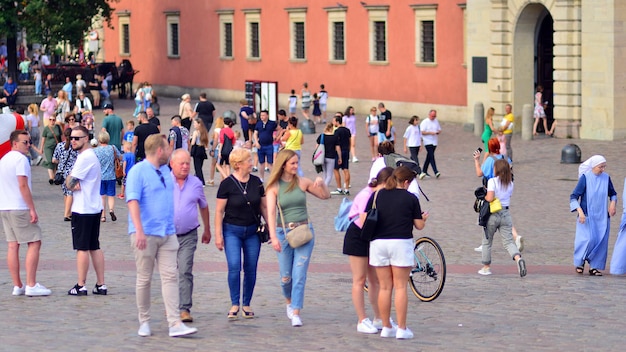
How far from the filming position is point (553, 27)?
120 ft

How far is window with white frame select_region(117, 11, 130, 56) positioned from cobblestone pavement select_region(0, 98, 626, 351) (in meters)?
42.7

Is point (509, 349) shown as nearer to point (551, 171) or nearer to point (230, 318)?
point (230, 318)

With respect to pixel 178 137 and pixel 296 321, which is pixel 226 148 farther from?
pixel 296 321

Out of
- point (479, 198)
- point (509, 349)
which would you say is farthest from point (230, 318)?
Answer: point (479, 198)

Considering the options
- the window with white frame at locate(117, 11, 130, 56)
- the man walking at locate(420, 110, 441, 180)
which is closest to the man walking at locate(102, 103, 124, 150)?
the man walking at locate(420, 110, 441, 180)

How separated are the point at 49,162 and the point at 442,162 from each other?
9.79 m

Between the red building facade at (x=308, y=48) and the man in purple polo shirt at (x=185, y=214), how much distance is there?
30.2 metres

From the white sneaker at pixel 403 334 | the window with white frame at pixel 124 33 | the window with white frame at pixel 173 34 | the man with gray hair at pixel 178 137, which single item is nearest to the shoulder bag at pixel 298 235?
the white sneaker at pixel 403 334

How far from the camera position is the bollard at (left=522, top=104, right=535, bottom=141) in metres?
35.9

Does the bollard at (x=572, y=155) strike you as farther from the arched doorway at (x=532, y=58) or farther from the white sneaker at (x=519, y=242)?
the white sneaker at (x=519, y=242)

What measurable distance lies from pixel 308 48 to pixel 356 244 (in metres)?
38.7

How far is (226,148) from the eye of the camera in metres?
25.8

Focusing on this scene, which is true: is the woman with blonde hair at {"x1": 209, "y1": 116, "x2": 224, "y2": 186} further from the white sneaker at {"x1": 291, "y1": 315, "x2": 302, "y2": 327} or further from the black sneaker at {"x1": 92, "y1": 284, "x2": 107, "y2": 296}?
the white sneaker at {"x1": 291, "y1": 315, "x2": 302, "y2": 327}

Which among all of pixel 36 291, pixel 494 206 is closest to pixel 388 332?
pixel 36 291
